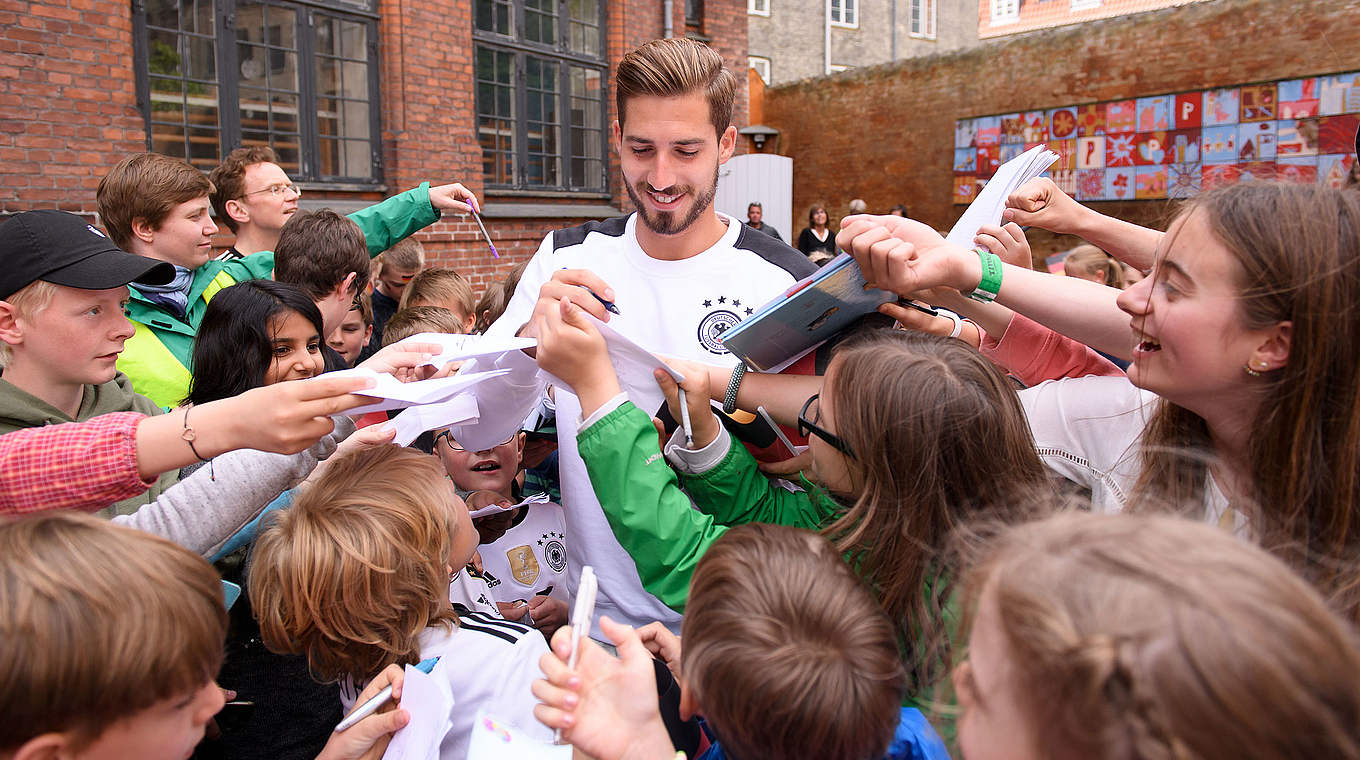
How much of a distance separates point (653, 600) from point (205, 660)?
990mm

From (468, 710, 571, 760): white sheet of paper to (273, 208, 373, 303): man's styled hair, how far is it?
2.41 meters

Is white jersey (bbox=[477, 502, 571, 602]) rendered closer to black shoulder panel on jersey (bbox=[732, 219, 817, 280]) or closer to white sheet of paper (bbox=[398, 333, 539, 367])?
white sheet of paper (bbox=[398, 333, 539, 367])

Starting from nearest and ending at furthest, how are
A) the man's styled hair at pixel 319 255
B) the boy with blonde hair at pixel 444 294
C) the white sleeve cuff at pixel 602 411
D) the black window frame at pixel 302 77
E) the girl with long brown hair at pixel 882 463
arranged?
the girl with long brown hair at pixel 882 463, the white sleeve cuff at pixel 602 411, the man's styled hair at pixel 319 255, the boy with blonde hair at pixel 444 294, the black window frame at pixel 302 77

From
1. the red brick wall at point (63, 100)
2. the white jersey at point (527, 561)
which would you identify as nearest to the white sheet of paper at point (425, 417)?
the white jersey at point (527, 561)

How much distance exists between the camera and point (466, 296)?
391 cm

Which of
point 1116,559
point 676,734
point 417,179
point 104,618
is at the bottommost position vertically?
point 676,734

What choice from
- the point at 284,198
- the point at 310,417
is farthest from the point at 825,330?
the point at 284,198

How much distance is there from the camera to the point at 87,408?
6.26 feet

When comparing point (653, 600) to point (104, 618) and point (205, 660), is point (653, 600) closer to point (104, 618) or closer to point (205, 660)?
point (205, 660)

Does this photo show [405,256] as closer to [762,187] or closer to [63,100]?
[63,100]

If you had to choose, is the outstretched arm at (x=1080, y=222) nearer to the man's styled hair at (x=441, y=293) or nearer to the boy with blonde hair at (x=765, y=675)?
the boy with blonde hair at (x=765, y=675)

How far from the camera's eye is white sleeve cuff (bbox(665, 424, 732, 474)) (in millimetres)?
A: 1653

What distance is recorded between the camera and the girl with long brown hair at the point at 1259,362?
47.6 inches

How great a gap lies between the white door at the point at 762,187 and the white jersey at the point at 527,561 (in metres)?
11.7
